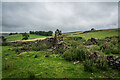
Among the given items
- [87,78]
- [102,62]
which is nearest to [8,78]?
[87,78]

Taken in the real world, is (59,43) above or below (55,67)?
above

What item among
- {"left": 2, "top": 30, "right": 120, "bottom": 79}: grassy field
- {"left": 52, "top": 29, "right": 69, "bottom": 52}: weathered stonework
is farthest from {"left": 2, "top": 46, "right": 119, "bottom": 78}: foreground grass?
{"left": 52, "top": 29, "right": 69, "bottom": 52}: weathered stonework

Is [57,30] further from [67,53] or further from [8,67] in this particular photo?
[8,67]

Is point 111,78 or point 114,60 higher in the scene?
point 114,60

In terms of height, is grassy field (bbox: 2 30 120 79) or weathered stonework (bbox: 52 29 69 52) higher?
weathered stonework (bbox: 52 29 69 52)

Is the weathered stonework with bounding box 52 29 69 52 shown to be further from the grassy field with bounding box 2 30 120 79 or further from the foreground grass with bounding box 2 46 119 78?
the foreground grass with bounding box 2 46 119 78

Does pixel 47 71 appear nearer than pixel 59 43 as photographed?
Yes

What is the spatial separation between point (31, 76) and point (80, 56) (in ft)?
17.6

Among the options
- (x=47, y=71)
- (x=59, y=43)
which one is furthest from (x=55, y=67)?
(x=59, y=43)

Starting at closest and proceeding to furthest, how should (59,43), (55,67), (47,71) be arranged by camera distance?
(47,71), (55,67), (59,43)

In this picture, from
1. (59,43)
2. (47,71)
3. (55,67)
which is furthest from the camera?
(59,43)

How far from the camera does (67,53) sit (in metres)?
8.48

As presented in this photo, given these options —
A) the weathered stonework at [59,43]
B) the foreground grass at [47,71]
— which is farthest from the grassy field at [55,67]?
the weathered stonework at [59,43]

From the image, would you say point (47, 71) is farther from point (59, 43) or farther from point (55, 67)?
point (59, 43)
